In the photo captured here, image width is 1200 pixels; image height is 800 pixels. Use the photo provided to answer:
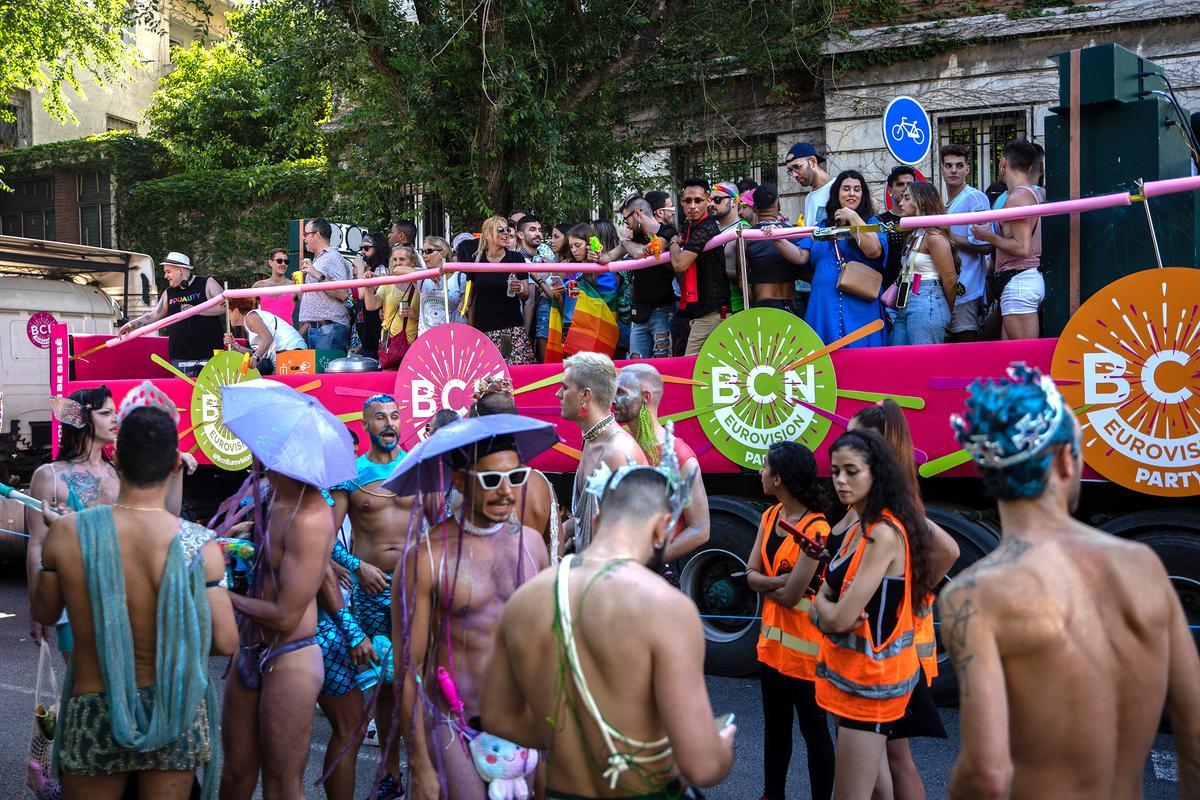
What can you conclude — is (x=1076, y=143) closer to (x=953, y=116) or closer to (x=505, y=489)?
(x=505, y=489)

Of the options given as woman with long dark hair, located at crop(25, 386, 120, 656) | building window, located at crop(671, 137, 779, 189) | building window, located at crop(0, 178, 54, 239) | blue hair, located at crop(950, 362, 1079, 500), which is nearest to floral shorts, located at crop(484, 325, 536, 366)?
woman with long dark hair, located at crop(25, 386, 120, 656)

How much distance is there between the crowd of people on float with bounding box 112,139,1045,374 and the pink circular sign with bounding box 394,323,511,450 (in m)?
0.30

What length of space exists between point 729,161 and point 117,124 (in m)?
21.8

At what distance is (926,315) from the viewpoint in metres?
7.10

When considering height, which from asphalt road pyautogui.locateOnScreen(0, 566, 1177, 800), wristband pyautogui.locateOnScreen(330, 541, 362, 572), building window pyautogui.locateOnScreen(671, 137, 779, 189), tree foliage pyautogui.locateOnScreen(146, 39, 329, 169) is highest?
tree foliage pyautogui.locateOnScreen(146, 39, 329, 169)

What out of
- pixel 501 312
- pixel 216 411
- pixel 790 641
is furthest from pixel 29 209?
pixel 790 641

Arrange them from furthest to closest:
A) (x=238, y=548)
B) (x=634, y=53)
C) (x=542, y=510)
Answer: (x=634, y=53)
(x=542, y=510)
(x=238, y=548)

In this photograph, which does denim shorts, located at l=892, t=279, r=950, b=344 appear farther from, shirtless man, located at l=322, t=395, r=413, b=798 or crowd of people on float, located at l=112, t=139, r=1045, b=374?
shirtless man, located at l=322, t=395, r=413, b=798

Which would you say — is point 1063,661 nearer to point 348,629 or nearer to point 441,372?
point 348,629

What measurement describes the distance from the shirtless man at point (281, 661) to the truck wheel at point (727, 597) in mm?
3475

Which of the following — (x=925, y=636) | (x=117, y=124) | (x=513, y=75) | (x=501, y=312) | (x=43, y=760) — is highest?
(x=117, y=124)

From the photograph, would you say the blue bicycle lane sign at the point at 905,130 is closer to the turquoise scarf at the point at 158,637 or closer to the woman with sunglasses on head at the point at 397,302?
the woman with sunglasses on head at the point at 397,302

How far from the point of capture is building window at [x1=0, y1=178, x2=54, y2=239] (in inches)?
1081

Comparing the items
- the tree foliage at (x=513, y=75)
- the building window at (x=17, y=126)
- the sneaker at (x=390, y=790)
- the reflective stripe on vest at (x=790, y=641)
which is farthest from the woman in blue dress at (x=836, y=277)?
the building window at (x=17, y=126)
